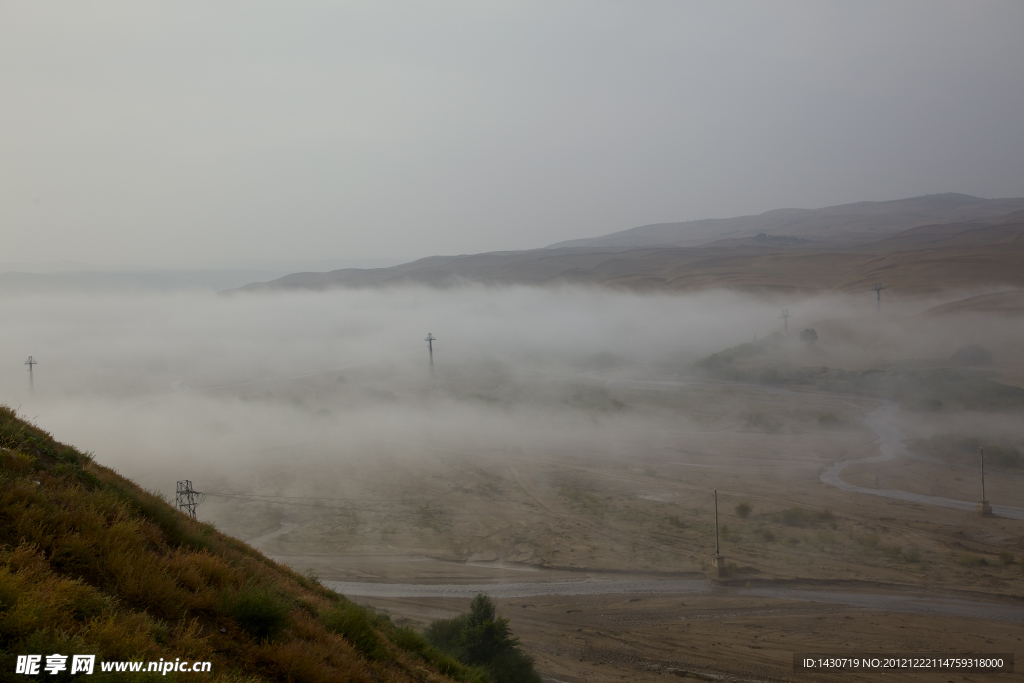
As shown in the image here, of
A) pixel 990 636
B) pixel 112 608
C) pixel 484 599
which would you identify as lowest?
pixel 990 636

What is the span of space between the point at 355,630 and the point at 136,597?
3.63 meters

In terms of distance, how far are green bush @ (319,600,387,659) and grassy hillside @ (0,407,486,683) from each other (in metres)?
0.02

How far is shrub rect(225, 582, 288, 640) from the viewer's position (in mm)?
7262

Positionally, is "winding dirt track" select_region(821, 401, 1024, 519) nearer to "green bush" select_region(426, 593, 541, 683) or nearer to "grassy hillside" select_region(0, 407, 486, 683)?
"green bush" select_region(426, 593, 541, 683)

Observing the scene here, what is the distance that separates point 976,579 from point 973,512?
11.2 metres

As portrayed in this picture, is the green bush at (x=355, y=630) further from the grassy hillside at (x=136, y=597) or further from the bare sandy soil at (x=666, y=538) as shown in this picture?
the bare sandy soil at (x=666, y=538)

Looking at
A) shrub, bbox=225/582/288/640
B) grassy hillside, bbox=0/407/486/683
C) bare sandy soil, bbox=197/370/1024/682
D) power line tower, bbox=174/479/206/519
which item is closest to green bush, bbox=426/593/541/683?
bare sandy soil, bbox=197/370/1024/682

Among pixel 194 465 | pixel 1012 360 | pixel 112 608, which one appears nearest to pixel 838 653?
pixel 112 608

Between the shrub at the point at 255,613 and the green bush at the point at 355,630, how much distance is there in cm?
179

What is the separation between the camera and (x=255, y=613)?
7.31 meters

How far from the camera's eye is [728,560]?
31.7 meters

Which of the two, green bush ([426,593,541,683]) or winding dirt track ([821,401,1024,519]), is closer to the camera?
green bush ([426,593,541,683])

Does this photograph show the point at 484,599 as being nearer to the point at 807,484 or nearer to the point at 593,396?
the point at 807,484

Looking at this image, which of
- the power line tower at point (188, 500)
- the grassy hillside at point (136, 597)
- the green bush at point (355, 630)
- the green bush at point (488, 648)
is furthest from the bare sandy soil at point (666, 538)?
the grassy hillside at point (136, 597)
